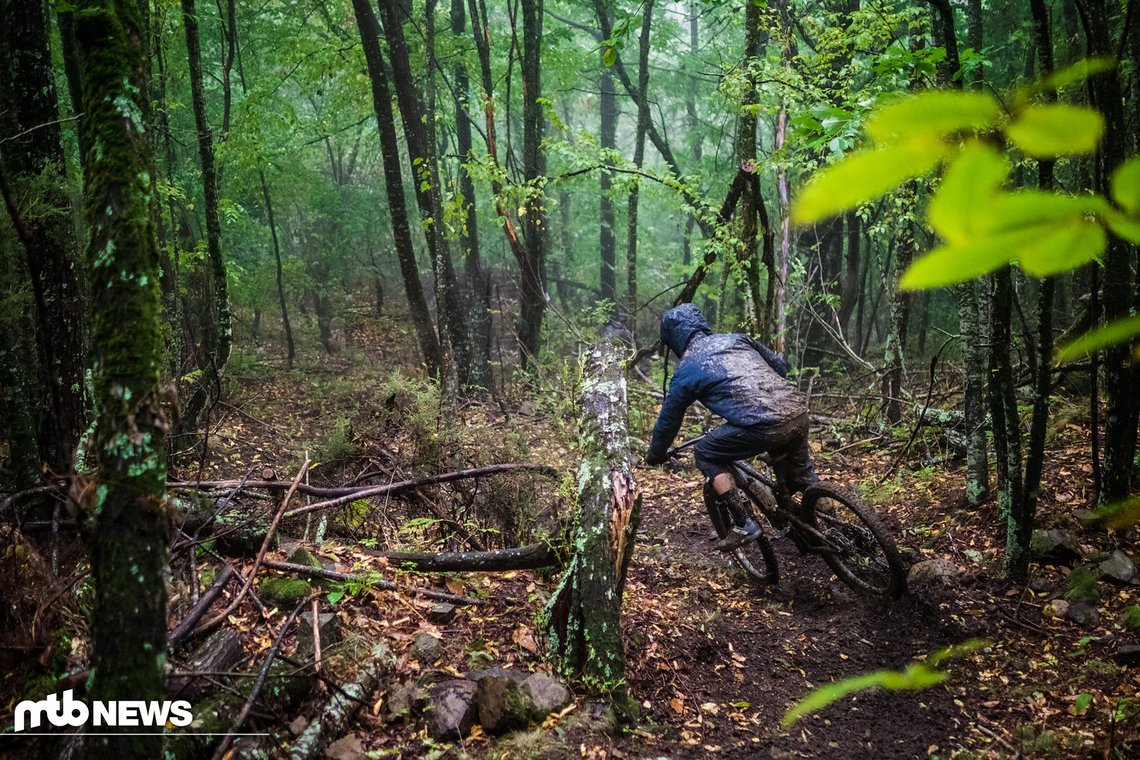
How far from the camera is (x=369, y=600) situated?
14.2ft

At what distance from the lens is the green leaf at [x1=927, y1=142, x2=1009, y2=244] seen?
0.53m

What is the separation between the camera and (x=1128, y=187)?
61 centimetres

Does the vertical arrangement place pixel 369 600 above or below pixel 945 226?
below

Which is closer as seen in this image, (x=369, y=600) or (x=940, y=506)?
(x=369, y=600)

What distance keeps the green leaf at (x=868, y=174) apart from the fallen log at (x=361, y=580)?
14.2ft

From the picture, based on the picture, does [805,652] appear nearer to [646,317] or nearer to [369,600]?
[369,600]

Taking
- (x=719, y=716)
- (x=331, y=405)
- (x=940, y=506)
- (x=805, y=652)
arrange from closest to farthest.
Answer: (x=719, y=716)
(x=805, y=652)
(x=940, y=506)
(x=331, y=405)

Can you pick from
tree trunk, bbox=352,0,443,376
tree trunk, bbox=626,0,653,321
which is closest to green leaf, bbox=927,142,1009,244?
tree trunk, bbox=352,0,443,376

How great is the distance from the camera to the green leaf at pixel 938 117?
56 centimetres

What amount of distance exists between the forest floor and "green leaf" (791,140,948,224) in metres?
3.40

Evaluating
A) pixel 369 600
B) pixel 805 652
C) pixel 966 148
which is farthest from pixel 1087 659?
pixel 966 148

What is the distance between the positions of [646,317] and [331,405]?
14.0 m

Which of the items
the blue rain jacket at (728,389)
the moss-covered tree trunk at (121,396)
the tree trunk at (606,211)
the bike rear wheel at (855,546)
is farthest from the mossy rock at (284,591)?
the tree trunk at (606,211)

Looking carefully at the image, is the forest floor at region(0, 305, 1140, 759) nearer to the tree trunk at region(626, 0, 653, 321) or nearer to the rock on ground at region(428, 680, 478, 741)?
the rock on ground at region(428, 680, 478, 741)
